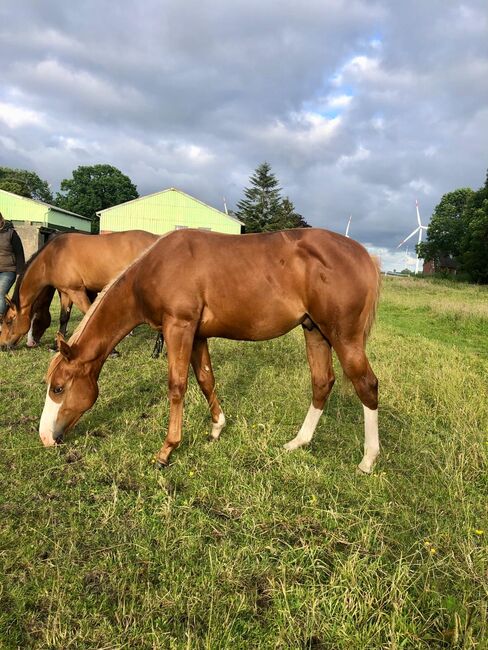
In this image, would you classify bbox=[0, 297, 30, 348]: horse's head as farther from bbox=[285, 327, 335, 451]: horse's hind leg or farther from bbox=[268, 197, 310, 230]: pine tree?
bbox=[268, 197, 310, 230]: pine tree

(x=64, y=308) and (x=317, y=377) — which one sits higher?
(x=64, y=308)

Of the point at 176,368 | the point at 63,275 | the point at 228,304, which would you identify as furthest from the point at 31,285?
the point at 228,304

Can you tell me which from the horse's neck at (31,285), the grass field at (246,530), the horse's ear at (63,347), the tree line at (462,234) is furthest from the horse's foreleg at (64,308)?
the tree line at (462,234)

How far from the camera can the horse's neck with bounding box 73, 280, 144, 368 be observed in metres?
3.74

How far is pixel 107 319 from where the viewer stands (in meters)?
3.81

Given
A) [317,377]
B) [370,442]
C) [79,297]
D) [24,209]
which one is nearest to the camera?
[370,442]

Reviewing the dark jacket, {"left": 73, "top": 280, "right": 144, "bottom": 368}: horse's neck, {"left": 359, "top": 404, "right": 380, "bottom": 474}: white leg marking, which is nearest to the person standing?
the dark jacket

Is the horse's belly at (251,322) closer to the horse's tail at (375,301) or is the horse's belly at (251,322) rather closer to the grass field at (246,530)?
the horse's tail at (375,301)

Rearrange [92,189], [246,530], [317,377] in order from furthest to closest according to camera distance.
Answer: [92,189], [317,377], [246,530]

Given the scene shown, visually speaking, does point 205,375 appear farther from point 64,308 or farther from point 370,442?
point 64,308

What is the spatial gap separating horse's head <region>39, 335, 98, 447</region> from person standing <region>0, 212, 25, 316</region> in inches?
204

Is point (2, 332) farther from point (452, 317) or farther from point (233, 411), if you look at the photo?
point (452, 317)

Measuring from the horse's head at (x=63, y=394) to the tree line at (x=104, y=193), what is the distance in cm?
6083

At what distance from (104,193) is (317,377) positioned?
85671 mm
